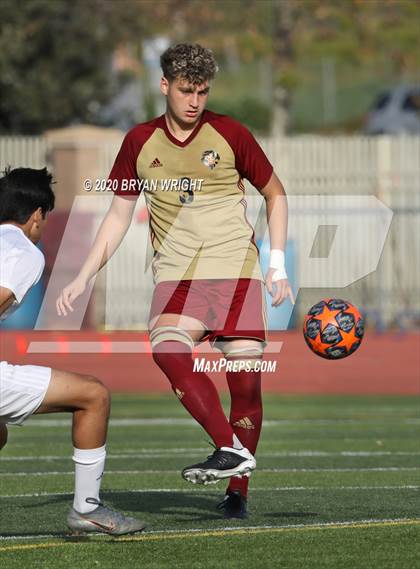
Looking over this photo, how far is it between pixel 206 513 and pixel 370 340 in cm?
1239

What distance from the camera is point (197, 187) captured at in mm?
7863

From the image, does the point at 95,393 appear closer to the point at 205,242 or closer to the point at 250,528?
the point at 250,528

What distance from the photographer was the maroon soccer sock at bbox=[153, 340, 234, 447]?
7570 mm

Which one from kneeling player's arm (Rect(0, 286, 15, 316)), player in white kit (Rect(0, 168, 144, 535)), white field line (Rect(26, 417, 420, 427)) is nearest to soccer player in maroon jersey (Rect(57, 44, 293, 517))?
player in white kit (Rect(0, 168, 144, 535))

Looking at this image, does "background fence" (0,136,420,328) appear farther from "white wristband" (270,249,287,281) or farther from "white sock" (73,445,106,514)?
"white sock" (73,445,106,514)

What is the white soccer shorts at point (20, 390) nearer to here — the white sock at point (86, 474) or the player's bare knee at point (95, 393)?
the player's bare knee at point (95, 393)

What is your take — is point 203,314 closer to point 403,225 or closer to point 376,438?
point 376,438

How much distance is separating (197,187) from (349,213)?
1486 cm

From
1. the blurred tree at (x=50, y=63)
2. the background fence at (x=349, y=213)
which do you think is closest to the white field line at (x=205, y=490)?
the background fence at (x=349, y=213)

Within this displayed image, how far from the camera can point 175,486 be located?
31.4ft

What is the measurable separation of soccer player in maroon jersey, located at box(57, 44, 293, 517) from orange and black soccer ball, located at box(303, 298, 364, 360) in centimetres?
38

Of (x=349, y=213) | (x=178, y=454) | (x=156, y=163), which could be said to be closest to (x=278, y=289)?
(x=156, y=163)

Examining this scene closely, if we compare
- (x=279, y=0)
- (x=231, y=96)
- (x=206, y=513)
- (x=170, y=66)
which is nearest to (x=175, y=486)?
(x=206, y=513)

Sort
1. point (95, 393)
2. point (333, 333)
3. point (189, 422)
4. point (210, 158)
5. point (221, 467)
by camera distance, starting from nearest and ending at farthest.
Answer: point (95, 393), point (221, 467), point (210, 158), point (333, 333), point (189, 422)
